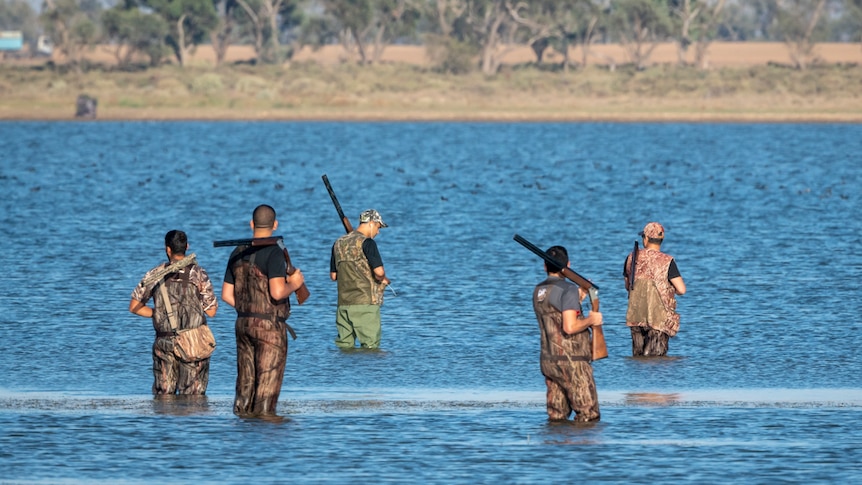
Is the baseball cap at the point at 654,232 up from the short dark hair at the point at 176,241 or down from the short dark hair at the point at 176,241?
down

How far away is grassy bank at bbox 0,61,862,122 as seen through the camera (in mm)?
101000

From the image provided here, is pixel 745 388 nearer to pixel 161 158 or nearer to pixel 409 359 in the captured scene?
pixel 409 359

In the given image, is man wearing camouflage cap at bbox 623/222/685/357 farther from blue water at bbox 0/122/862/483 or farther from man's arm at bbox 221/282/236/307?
man's arm at bbox 221/282/236/307

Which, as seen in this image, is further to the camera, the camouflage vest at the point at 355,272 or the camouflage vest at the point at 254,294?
the camouflage vest at the point at 355,272

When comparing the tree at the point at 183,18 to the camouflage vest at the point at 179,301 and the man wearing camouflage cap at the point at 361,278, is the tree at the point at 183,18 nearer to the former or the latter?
the man wearing camouflage cap at the point at 361,278

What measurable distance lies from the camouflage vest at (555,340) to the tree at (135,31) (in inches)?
4117

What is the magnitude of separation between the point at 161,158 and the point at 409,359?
5327 centimetres

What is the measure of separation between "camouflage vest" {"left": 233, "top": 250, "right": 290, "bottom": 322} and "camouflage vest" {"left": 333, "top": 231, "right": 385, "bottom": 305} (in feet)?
12.9

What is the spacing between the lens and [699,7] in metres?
124

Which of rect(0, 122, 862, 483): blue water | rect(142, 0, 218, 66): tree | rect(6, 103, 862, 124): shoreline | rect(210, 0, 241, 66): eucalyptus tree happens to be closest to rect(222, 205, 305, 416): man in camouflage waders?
rect(0, 122, 862, 483): blue water

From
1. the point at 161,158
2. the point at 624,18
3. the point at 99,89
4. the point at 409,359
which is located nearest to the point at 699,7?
the point at 624,18

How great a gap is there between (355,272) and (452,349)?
195 centimetres

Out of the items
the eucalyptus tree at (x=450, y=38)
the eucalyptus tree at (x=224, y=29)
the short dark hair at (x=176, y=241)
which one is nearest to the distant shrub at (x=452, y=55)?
the eucalyptus tree at (x=450, y=38)

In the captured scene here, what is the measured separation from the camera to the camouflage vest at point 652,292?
676 inches
